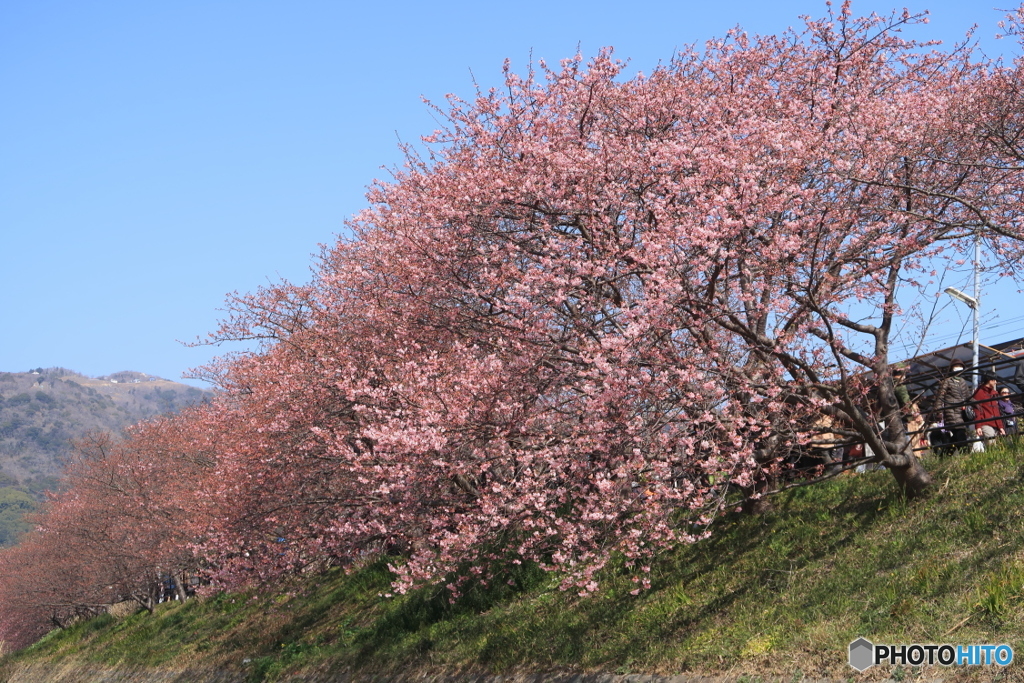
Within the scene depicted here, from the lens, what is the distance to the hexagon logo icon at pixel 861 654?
858 cm

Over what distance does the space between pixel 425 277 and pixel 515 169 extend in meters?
2.21

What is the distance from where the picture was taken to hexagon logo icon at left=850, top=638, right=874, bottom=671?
858 centimetres

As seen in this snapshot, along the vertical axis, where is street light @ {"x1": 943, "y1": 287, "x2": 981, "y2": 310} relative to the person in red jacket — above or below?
above

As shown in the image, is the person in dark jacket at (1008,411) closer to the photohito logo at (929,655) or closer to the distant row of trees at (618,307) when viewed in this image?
the distant row of trees at (618,307)

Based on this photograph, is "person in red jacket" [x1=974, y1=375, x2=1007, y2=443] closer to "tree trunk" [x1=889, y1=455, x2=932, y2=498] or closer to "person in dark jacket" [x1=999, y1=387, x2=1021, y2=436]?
Result: "person in dark jacket" [x1=999, y1=387, x2=1021, y2=436]

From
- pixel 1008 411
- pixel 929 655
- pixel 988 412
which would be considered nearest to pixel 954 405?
pixel 988 412

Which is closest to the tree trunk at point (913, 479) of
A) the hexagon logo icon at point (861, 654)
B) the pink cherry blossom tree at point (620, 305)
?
the pink cherry blossom tree at point (620, 305)

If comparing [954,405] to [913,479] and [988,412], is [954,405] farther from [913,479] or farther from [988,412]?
[988,412]

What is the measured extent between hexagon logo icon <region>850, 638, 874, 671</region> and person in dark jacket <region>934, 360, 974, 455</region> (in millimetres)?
3336

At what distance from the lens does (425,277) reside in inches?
577

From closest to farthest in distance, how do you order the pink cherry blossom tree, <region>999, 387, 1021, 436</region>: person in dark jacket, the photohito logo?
1. the photohito logo
2. the pink cherry blossom tree
3. <region>999, 387, 1021, 436</region>: person in dark jacket

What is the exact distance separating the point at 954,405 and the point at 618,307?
4.50 metres

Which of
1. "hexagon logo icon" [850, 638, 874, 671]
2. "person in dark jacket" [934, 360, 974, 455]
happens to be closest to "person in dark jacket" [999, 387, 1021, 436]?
Answer: "person in dark jacket" [934, 360, 974, 455]

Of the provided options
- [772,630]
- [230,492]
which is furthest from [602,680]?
[230,492]
